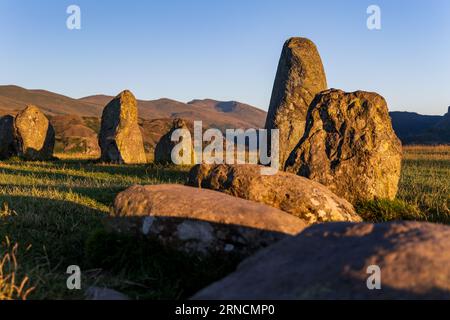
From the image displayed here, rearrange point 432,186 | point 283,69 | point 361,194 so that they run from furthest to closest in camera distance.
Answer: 1. point 283,69
2. point 432,186
3. point 361,194

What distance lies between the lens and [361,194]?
1066 cm

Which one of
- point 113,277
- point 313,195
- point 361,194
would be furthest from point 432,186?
point 113,277

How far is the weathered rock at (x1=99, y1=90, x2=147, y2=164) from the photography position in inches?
950

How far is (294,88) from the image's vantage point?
1853cm

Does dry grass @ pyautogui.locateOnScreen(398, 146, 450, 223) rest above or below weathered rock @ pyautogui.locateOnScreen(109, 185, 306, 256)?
below

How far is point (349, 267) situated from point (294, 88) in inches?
596

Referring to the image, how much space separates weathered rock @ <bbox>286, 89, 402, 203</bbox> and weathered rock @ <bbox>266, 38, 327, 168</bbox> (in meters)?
6.10

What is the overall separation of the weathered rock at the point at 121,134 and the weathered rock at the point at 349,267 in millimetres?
20214

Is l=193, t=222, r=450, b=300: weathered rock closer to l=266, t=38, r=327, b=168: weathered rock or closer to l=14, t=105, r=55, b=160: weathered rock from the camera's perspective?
l=266, t=38, r=327, b=168: weathered rock

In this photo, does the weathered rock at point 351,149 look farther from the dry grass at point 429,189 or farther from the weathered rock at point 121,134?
the weathered rock at point 121,134

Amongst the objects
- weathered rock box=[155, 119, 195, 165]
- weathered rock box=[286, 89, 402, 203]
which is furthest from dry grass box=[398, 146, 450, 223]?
weathered rock box=[155, 119, 195, 165]

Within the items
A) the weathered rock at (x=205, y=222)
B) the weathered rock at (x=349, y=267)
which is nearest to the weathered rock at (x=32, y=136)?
the weathered rock at (x=205, y=222)
